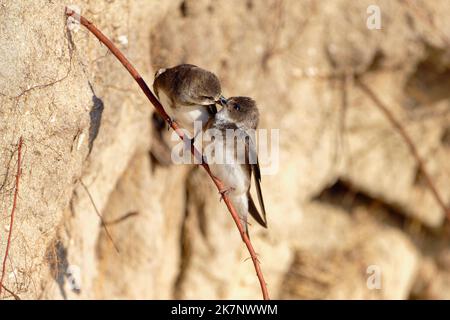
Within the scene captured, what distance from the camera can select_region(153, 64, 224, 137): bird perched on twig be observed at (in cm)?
292

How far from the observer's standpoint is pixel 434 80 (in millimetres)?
4555

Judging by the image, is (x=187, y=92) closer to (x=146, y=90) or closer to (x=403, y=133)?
(x=146, y=90)

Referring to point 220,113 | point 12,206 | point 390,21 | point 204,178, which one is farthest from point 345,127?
point 12,206

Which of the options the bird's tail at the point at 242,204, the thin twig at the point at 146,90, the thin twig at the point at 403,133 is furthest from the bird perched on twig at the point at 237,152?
the thin twig at the point at 403,133

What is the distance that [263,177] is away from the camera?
13.6ft

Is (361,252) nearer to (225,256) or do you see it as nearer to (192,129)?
(225,256)

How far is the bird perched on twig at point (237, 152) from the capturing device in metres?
3.00

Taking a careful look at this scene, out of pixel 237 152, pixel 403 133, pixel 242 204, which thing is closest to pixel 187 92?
pixel 237 152

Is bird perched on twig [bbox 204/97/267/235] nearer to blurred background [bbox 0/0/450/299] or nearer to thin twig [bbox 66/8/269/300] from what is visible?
thin twig [bbox 66/8/269/300]

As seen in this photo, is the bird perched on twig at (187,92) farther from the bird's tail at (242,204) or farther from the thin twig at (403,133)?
the thin twig at (403,133)

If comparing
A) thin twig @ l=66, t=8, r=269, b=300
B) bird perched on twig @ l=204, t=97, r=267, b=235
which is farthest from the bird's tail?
thin twig @ l=66, t=8, r=269, b=300

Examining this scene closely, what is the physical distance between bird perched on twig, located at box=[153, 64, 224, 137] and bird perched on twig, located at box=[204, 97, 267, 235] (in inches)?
2.5

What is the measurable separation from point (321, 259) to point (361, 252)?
28 cm

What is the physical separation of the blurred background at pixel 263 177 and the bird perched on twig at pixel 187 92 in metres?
0.25
